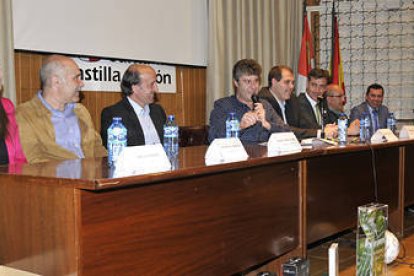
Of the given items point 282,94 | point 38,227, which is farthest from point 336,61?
point 38,227

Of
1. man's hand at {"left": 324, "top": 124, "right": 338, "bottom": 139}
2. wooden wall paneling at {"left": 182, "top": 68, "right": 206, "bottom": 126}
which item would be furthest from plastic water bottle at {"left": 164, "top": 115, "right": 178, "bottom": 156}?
wooden wall paneling at {"left": 182, "top": 68, "right": 206, "bottom": 126}

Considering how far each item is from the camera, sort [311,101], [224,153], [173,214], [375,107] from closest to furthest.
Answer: [173,214], [224,153], [311,101], [375,107]

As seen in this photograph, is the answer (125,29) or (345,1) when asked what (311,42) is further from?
(125,29)

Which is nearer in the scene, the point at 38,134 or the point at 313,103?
the point at 38,134

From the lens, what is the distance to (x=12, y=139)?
7.83ft

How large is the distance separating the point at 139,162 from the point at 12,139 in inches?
36.0

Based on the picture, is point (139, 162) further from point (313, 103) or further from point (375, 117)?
point (375, 117)

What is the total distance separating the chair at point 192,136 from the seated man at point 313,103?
77 cm

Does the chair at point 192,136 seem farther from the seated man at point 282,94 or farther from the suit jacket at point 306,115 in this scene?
the suit jacket at point 306,115

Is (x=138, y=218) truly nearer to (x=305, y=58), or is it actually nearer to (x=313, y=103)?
(x=313, y=103)

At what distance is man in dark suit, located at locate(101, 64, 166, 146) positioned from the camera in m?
3.18

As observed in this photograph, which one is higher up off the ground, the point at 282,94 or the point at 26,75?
the point at 26,75

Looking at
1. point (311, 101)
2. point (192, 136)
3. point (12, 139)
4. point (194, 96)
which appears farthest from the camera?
point (194, 96)

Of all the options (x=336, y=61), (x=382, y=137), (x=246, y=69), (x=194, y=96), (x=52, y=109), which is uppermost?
(x=336, y=61)
